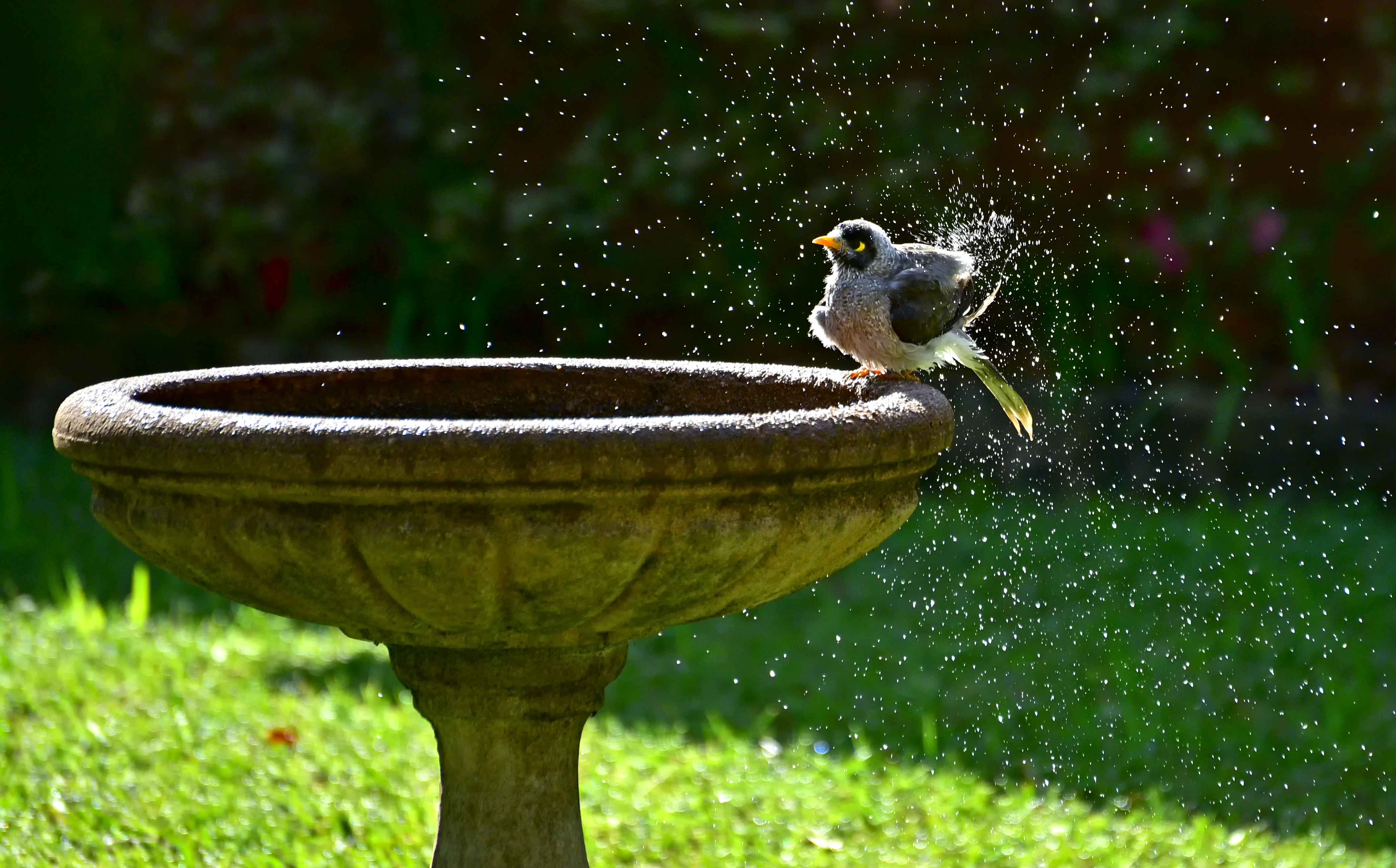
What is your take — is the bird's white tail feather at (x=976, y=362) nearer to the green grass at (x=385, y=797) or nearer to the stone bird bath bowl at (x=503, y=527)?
the stone bird bath bowl at (x=503, y=527)

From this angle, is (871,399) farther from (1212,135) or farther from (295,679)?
(1212,135)

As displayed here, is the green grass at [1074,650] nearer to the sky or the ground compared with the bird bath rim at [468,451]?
nearer to the ground

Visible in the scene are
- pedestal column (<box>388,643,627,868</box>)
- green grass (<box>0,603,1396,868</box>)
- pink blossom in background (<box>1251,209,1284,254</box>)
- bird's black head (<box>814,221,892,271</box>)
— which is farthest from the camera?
pink blossom in background (<box>1251,209,1284,254</box>)

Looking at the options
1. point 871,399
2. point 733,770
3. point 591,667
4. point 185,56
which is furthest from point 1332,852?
point 185,56

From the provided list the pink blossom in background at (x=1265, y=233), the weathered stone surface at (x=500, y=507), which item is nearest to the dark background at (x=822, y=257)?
the pink blossom in background at (x=1265, y=233)

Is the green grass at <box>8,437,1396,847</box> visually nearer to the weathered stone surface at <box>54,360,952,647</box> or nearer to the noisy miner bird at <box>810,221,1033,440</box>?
the noisy miner bird at <box>810,221,1033,440</box>

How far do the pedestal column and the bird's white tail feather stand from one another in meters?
1.00

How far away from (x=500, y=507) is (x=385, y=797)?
1.84 metres

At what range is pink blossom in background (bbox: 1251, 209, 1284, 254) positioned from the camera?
634 centimetres

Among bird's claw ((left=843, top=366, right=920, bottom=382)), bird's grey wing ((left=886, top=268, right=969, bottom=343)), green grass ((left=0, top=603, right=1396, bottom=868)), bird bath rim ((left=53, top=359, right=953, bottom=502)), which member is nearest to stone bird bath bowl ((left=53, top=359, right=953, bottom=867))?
bird bath rim ((left=53, top=359, right=953, bottom=502))

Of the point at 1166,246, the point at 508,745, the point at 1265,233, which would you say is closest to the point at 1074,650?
the point at 1166,246

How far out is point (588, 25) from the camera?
696cm

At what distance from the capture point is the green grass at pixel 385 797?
11.0ft

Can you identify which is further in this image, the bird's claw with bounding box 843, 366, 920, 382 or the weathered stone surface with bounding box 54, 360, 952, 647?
the bird's claw with bounding box 843, 366, 920, 382
